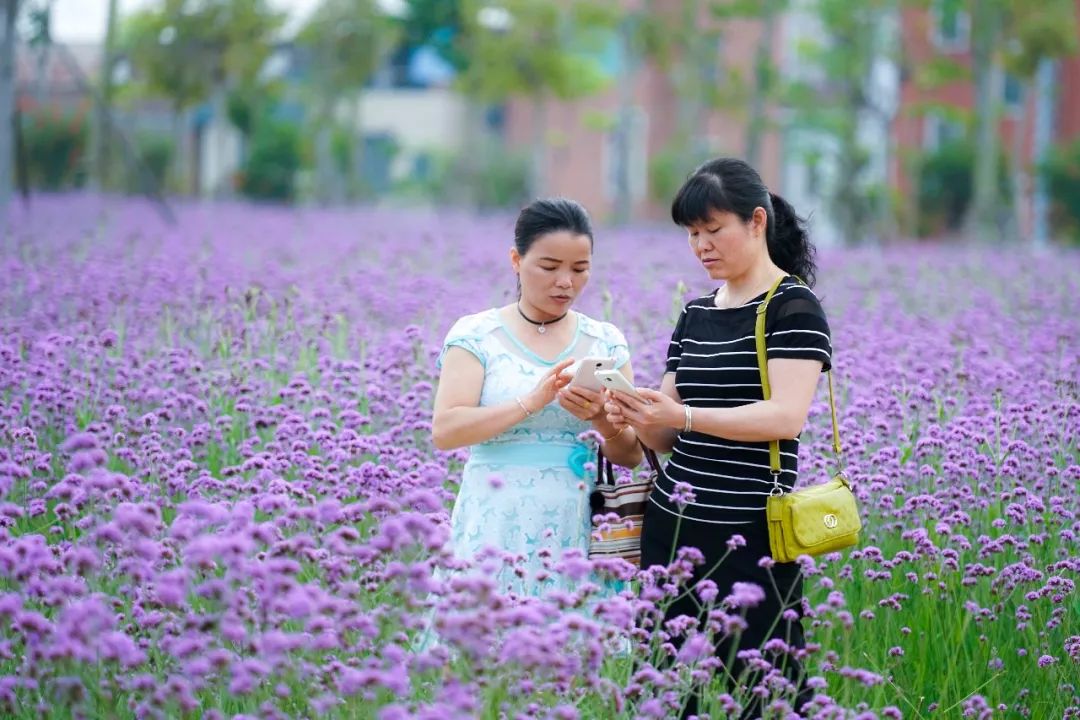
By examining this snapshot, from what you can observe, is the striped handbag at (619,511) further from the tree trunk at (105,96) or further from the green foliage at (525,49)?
the green foliage at (525,49)

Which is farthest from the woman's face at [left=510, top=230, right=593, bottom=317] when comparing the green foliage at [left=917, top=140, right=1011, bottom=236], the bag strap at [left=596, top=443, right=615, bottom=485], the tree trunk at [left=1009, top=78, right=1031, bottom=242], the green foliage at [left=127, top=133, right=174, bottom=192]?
the green foliage at [left=127, top=133, right=174, bottom=192]

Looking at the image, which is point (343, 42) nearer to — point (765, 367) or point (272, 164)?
point (272, 164)

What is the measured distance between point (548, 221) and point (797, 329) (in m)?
0.65

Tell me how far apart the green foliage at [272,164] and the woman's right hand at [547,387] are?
121 ft

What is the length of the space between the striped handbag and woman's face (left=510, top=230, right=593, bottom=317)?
441 mm

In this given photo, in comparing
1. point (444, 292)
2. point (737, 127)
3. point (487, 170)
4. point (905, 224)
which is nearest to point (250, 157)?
point (487, 170)

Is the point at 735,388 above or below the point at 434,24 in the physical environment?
below

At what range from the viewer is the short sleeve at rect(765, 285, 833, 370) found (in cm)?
357

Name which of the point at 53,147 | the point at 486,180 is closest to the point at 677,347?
the point at 53,147

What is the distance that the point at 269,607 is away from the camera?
261 cm

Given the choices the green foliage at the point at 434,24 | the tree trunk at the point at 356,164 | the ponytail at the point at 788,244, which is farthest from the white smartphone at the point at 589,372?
the green foliage at the point at 434,24

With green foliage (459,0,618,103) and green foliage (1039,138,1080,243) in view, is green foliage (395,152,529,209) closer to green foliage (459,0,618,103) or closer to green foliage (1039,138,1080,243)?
green foliage (459,0,618,103)

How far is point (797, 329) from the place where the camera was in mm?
3582

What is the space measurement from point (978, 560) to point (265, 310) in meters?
4.55
